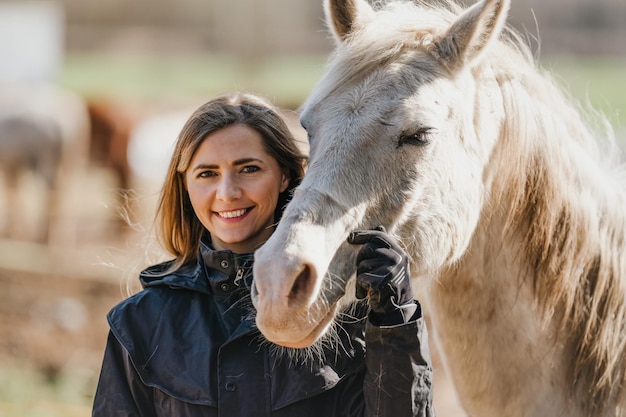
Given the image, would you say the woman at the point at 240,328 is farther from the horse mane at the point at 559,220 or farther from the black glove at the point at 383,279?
the horse mane at the point at 559,220

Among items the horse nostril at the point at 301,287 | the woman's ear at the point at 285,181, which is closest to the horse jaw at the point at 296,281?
the horse nostril at the point at 301,287

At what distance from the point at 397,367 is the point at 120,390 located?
0.80 m

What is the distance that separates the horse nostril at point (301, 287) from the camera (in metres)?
1.86

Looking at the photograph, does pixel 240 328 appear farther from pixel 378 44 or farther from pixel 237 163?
pixel 378 44

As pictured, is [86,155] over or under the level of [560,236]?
over

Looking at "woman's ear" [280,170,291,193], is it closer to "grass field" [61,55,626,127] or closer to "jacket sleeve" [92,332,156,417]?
"jacket sleeve" [92,332,156,417]

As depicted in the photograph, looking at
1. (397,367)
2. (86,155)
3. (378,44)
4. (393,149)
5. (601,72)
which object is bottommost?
(397,367)

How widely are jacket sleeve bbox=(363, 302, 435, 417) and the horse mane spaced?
642mm

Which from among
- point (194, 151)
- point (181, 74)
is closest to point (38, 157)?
point (194, 151)

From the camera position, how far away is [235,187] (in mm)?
2279

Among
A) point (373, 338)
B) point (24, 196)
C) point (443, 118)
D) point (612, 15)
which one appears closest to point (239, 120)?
point (443, 118)

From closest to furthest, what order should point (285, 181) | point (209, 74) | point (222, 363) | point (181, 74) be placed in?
point (222, 363) < point (285, 181) < point (181, 74) < point (209, 74)

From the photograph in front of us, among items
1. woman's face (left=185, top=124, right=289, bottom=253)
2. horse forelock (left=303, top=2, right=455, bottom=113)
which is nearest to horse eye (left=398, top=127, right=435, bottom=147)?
horse forelock (left=303, top=2, right=455, bottom=113)

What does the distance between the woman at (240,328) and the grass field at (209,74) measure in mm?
18552
